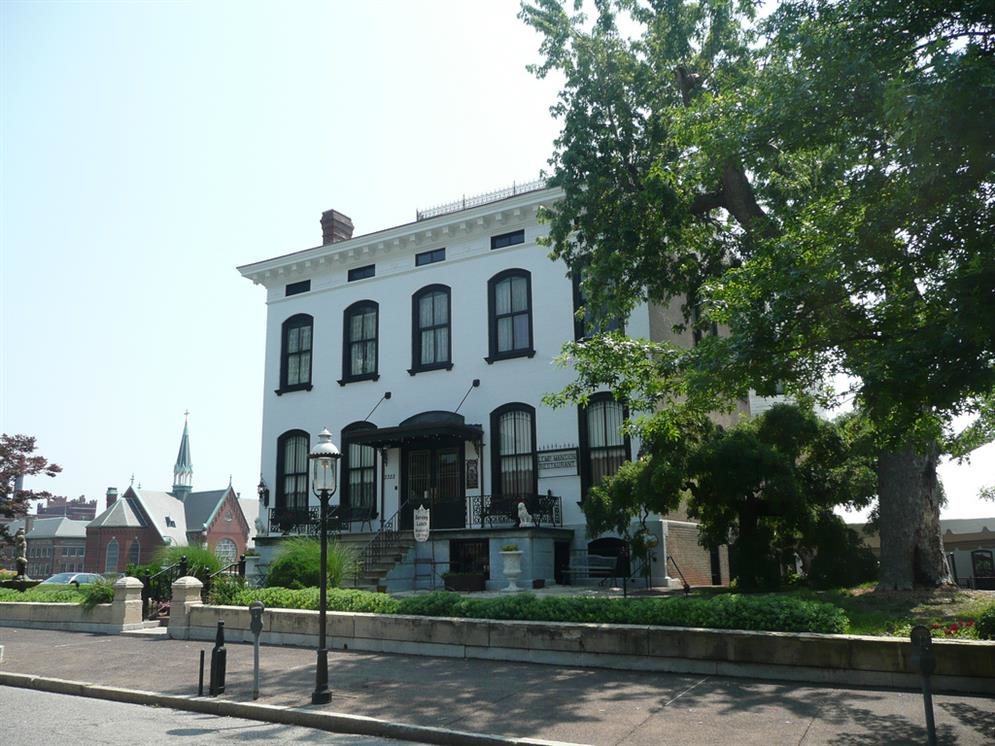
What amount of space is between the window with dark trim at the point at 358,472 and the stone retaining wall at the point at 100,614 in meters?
8.11

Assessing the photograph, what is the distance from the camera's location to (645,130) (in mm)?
17016

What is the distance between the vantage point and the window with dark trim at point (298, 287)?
28641mm

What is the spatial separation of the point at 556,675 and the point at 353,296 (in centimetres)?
1902

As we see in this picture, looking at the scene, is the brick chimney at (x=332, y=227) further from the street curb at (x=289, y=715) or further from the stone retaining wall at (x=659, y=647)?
the street curb at (x=289, y=715)

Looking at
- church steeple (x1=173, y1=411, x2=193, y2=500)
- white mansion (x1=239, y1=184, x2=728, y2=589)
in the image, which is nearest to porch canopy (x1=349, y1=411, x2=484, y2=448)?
white mansion (x1=239, y1=184, x2=728, y2=589)

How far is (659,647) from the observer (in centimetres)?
1041

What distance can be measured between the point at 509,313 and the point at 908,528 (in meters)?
13.4

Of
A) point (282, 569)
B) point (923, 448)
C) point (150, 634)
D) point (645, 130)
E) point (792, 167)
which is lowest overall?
point (150, 634)

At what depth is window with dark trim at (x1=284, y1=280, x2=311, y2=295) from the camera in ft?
94.0

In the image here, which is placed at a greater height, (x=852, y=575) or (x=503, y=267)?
(x=503, y=267)

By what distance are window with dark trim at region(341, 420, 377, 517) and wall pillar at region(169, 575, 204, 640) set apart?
940 centimetres

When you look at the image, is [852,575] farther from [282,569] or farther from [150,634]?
[150,634]

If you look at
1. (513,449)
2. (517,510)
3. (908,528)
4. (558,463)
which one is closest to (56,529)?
(513,449)

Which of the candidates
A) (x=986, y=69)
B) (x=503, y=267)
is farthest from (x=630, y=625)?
(x=503, y=267)
